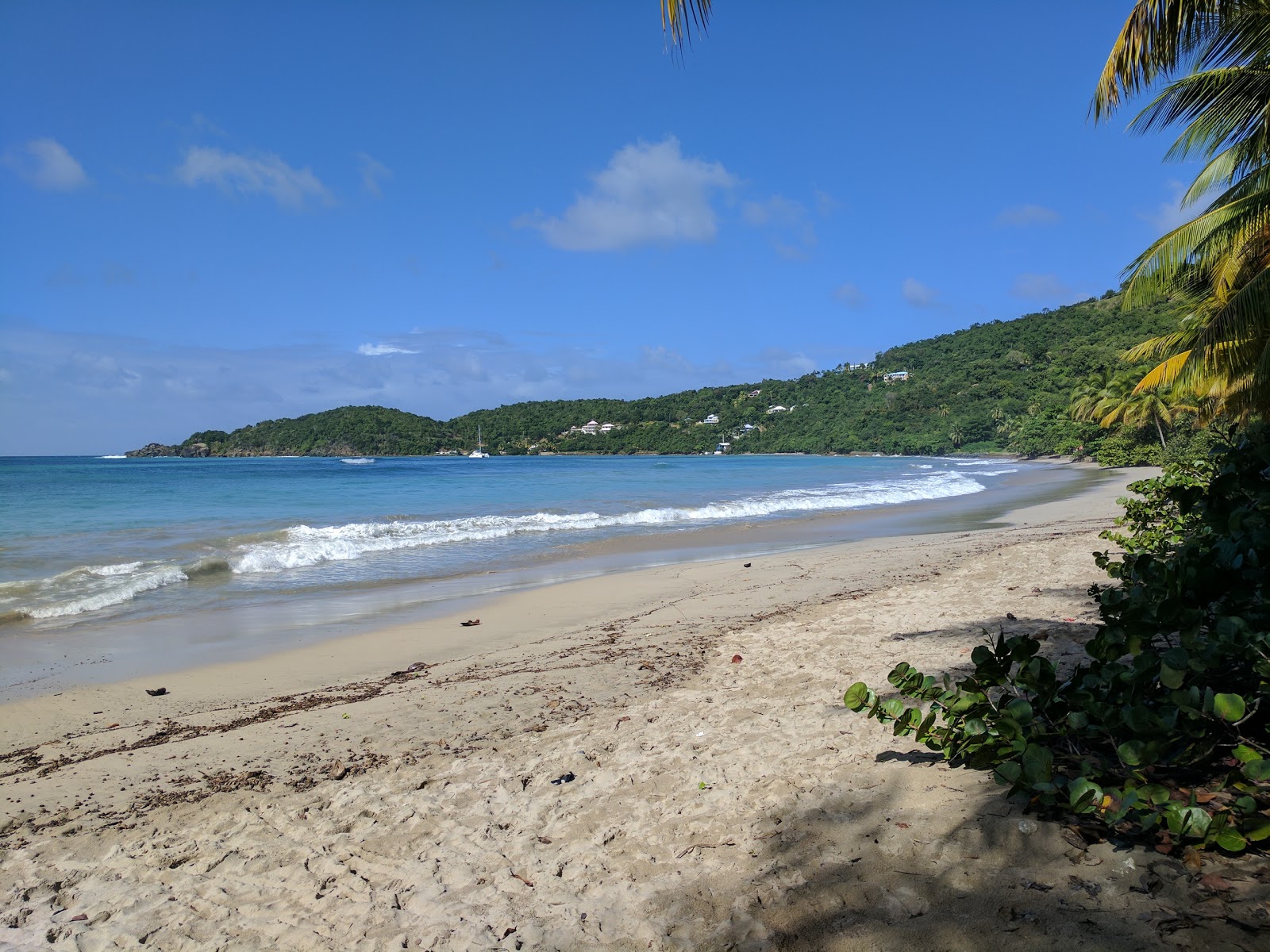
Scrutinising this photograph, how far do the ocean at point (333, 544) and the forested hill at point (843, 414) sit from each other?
55216 mm

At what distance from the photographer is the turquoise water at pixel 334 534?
34.1 ft

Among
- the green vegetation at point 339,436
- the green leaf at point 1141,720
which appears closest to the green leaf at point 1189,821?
the green leaf at point 1141,720

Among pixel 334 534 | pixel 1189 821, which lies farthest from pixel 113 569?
pixel 1189 821

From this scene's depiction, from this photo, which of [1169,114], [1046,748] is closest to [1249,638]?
[1046,748]

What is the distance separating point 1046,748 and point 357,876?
255 centimetres

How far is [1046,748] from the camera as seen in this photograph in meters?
2.53

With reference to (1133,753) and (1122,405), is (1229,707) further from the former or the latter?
(1122,405)

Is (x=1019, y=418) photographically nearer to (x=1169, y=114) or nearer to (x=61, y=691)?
(x=1169, y=114)

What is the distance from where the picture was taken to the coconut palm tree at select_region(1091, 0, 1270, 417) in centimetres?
692

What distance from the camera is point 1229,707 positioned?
2178 millimetres

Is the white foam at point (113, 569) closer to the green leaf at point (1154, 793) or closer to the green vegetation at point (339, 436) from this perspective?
the green leaf at point (1154, 793)

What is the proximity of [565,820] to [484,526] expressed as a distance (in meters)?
15.3

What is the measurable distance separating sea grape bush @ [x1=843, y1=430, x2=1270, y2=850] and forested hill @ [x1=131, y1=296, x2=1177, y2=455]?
73.7m

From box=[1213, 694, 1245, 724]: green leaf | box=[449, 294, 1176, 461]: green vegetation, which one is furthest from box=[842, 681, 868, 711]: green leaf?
box=[449, 294, 1176, 461]: green vegetation
